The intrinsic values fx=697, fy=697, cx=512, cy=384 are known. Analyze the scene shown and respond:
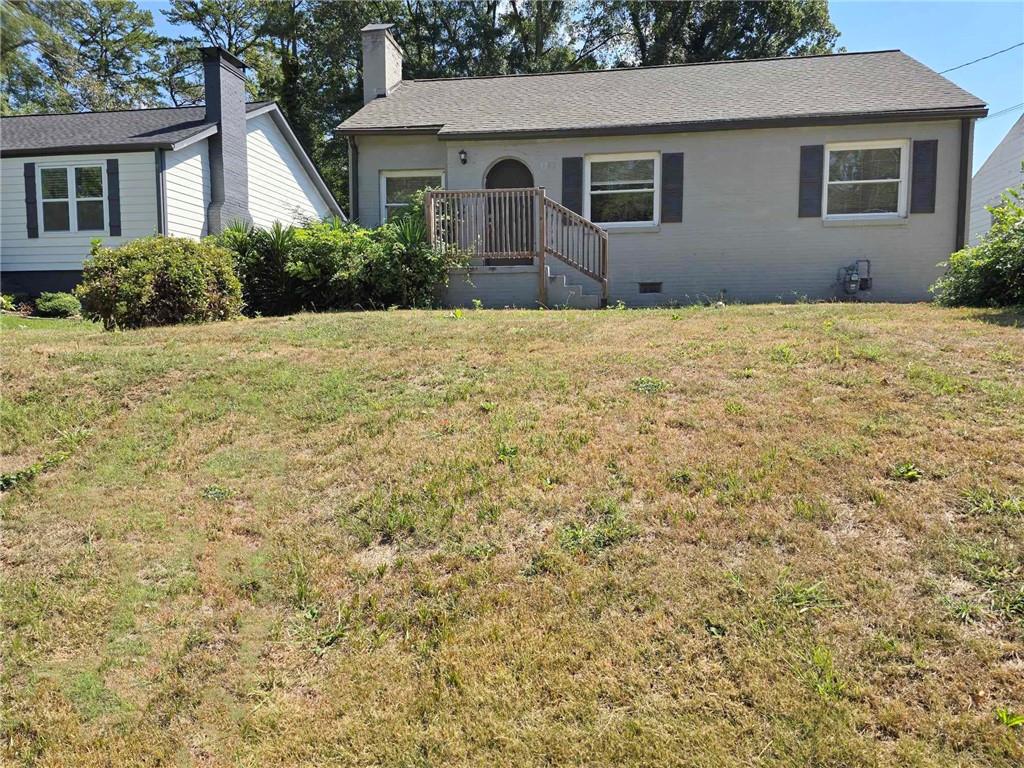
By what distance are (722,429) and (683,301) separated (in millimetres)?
8488

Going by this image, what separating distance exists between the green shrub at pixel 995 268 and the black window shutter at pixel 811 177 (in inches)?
157

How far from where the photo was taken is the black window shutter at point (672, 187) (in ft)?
41.2

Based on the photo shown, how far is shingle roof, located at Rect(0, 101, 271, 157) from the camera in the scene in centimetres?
1431

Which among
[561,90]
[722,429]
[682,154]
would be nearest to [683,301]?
[682,154]

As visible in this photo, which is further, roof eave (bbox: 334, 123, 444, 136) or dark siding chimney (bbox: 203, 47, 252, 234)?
dark siding chimney (bbox: 203, 47, 252, 234)

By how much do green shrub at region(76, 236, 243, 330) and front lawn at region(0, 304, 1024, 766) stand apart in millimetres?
2840

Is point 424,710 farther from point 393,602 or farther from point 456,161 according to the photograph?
point 456,161

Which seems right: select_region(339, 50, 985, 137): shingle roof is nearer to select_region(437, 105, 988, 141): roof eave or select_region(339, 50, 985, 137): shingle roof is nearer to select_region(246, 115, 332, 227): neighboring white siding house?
select_region(437, 105, 988, 141): roof eave

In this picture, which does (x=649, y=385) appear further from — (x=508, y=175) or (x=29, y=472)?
(x=508, y=175)

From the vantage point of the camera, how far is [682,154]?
41.2 feet

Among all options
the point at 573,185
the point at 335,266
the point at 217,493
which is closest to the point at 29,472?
the point at 217,493

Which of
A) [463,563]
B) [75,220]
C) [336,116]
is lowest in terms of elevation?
[463,563]

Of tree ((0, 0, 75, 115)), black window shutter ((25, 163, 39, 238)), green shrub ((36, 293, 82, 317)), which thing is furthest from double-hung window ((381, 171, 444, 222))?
tree ((0, 0, 75, 115))

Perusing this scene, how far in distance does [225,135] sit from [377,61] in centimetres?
381
